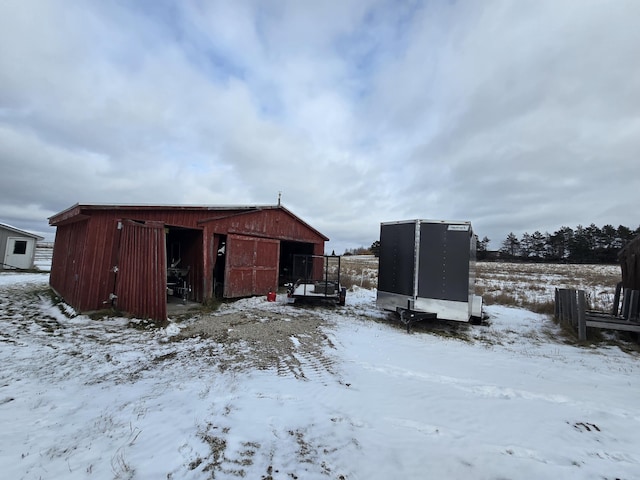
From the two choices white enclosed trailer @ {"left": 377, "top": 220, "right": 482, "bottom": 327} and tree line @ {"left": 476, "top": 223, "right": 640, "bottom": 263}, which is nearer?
white enclosed trailer @ {"left": 377, "top": 220, "right": 482, "bottom": 327}

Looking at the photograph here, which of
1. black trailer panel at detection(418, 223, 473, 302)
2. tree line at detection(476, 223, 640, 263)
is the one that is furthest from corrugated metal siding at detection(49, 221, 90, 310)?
tree line at detection(476, 223, 640, 263)

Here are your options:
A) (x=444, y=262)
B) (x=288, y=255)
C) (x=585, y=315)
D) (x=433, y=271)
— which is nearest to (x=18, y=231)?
(x=288, y=255)

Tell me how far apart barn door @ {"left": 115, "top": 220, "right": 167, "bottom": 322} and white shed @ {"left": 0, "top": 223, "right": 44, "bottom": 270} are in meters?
21.4

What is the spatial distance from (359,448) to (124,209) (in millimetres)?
9601

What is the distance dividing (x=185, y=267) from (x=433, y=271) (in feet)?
32.0

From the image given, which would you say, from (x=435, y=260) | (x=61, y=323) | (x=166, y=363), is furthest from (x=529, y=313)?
(x=61, y=323)

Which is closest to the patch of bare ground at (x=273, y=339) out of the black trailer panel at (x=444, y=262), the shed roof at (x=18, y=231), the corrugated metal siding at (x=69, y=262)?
the black trailer panel at (x=444, y=262)

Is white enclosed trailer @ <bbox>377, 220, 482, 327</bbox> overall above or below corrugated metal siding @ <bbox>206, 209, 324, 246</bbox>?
below

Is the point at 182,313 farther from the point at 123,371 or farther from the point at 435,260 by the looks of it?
the point at 435,260

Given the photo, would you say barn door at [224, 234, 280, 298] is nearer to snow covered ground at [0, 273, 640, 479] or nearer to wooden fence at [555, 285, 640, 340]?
snow covered ground at [0, 273, 640, 479]

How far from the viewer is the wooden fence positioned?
306 inches

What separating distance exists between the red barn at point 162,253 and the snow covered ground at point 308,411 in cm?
188

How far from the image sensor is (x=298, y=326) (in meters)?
8.41

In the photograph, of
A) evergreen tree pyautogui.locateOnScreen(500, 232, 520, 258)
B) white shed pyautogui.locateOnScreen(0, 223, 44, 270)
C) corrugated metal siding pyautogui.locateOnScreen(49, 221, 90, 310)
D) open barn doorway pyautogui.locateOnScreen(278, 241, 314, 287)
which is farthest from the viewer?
evergreen tree pyautogui.locateOnScreen(500, 232, 520, 258)
